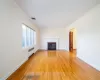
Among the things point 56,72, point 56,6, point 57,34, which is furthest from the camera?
point 57,34

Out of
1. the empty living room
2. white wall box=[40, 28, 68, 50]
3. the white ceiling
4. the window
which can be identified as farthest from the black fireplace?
the white ceiling

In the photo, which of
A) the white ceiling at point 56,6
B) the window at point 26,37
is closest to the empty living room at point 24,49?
the white ceiling at point 56,6

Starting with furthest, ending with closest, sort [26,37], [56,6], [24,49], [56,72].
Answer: [26,37]
[24,49]
[56,6]
[56,72]

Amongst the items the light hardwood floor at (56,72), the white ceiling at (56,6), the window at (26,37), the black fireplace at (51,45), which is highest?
the white ceiling at (56,6)

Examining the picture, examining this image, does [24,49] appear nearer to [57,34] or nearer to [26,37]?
[26,37]

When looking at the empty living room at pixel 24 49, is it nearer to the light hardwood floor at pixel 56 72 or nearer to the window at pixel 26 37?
the light hardwood floor at pixel 56 72

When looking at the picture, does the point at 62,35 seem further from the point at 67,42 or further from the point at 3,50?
the point at 3,50

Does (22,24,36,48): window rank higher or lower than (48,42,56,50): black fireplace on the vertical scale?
higher

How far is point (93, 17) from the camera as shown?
4133 millimetres

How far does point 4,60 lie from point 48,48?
772cm

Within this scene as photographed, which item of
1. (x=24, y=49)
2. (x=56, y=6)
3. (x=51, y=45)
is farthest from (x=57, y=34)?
(x=56, y=6)

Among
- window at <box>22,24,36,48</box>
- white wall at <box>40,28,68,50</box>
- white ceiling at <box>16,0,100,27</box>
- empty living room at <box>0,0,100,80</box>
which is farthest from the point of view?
white wall at <box>40,28,68,50</box>

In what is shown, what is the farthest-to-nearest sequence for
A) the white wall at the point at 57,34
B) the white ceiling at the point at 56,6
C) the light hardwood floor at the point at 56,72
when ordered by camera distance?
the white wall at the point at 57,34, the white ceiling at the point at 56,6, the light hardwood floor at the point at 56,72

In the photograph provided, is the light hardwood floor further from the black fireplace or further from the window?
the black fireplace
